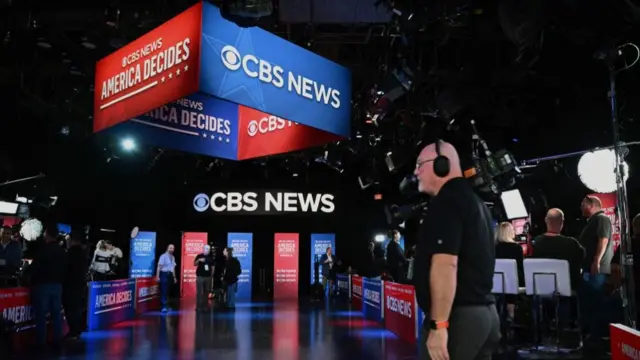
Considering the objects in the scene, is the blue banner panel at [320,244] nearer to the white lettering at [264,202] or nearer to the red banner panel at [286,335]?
the white lettering at [264,202]

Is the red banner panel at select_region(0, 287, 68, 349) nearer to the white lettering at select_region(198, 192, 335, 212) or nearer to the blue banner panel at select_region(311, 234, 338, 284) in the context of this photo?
the white lettering at select_region(198, 192, 335, 212)

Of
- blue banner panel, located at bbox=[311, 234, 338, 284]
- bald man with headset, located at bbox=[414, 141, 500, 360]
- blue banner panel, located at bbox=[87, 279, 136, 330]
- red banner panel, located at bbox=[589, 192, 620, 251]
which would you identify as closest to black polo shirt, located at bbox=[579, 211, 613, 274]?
red banner panel, located at bbox=[589, 192, 620, 251]

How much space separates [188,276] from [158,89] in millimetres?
15562

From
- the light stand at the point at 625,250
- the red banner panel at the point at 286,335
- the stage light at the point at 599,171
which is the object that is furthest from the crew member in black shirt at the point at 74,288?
the stage light at the point at 599,171

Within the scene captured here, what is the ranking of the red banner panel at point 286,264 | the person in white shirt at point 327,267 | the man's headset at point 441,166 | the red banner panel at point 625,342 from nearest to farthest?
the man's headset at point 441,166, the red banner panel at point 625,342, the person in white shirt at point 327,267, the red banner panel at point 286,264

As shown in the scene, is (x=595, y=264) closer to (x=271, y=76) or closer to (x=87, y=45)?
(x=271, y=76)

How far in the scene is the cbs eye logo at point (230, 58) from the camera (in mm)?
4168

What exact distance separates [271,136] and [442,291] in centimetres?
382

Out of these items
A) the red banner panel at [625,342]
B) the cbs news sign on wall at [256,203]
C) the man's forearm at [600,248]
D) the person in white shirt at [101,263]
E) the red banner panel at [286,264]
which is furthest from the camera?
the red banner panel at [286,264]

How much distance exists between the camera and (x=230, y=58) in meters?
4.22

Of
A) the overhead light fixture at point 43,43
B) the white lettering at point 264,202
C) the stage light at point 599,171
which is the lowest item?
the stage light at point 599,171

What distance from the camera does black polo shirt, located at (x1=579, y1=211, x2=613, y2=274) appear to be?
5.80 m

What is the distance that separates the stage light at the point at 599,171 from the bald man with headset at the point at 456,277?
6003mm

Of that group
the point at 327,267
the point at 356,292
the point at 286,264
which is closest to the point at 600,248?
the point at 356,292
